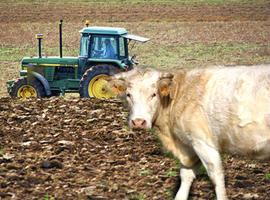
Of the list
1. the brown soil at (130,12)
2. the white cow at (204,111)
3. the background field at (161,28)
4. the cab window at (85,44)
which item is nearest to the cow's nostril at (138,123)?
the white cow at (204,111)

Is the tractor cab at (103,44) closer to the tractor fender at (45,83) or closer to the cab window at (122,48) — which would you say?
the cab window at (122,48)

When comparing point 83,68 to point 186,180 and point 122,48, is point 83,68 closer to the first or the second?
point 122,48

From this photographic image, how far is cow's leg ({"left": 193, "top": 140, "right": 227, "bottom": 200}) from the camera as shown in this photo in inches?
286

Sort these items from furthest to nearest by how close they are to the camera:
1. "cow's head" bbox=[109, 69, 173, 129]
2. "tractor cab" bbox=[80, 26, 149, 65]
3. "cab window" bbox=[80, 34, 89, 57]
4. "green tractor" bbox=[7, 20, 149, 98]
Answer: "cab window" bbox=[80, 34, 89, 57]
"tractor cab" bbox=[80, 26, 149, 65]
"green tractor" bbox=[7, 20, 149, 98]
"cow's head" bbox=[109, 69, 173, 129]

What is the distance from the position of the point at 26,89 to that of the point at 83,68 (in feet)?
5.18

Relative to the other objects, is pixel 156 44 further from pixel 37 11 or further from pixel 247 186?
pixel 247 186

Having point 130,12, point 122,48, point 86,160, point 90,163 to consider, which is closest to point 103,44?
point 122,48

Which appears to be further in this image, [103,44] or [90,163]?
[103,44]

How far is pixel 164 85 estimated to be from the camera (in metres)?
7.66

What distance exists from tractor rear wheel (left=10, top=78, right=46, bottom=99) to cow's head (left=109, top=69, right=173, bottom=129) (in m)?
10.7

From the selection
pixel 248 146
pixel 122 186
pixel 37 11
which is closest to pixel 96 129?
pixel 122 186

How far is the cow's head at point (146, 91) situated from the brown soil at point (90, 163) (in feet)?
3.37

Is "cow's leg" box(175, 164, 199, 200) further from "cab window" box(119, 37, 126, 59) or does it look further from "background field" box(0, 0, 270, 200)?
"cab window" box(119, 37, 126, 59)

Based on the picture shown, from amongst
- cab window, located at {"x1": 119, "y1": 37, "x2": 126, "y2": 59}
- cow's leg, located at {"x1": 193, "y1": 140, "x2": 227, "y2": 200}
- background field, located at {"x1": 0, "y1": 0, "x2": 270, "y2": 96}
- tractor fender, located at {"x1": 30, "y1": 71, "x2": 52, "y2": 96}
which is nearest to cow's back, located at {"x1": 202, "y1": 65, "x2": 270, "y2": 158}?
cow's leg, located at {"x1": 193, "y1": 140, "x2": 227, "y2": 200}
